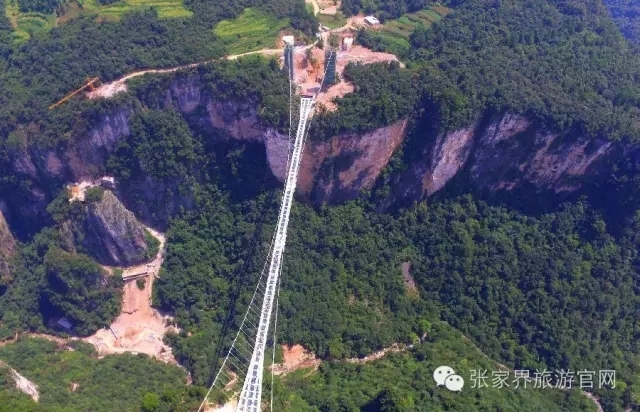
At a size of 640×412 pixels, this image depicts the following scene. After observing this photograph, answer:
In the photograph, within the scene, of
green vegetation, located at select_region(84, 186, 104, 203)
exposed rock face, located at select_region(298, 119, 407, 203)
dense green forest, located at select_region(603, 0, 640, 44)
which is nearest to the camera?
exposed rock face, located at select_region(298, 119, 407, 203)

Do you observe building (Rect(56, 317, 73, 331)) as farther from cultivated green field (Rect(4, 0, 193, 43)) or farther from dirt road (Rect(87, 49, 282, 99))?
cultivated green field (Rect(4, 0, 193, 43))

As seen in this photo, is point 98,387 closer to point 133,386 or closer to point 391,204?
point 133,386

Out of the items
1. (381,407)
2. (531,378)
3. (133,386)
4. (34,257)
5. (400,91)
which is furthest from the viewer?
(34,257)

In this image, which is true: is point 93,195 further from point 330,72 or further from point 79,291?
point 330,72

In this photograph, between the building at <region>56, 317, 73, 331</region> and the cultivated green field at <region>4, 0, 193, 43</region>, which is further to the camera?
the cultivated green field at <region>4, 0, 193, 43</region>

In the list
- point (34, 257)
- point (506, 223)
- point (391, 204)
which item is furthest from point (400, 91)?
point (34, 257)

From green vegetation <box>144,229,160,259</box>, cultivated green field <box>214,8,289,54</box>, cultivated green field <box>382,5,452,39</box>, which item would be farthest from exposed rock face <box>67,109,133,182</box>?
cultivated green field <box>382,5,452,39</box>

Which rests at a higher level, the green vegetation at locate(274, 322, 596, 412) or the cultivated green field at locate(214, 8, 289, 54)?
the cultivated green field at locate(214, 8, 289, 54)
